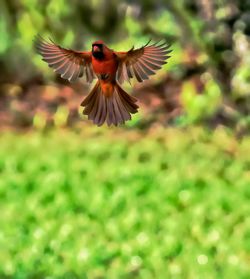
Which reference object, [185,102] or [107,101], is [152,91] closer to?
[185,102]

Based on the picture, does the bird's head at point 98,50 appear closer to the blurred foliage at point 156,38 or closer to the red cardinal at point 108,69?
the red cardinal at point 108,69

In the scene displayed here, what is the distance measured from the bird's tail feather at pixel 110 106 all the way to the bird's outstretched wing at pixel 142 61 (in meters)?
0.02

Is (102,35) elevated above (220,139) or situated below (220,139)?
above

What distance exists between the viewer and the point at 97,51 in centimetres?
92

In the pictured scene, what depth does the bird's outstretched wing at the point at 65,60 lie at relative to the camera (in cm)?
93

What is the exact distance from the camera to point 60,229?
5.33 metres

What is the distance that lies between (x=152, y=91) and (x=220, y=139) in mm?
1031

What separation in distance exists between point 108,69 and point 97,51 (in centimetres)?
2

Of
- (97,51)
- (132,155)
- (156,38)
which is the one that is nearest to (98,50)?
(97,51)

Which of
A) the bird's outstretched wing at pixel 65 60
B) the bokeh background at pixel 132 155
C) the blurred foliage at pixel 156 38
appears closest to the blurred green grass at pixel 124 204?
the bokeh background at pixel 132 155

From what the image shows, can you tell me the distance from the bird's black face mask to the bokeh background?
141 inches

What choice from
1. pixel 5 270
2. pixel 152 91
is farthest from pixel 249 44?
pixel 5 270

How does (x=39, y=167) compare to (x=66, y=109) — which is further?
(x=66, y=109)

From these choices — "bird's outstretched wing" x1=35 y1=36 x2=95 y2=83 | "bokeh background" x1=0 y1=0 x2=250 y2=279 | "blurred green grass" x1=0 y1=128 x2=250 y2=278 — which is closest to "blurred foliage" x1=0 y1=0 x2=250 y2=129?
"bokeh background" x1=0 y1=0 x2=250 y2=279
